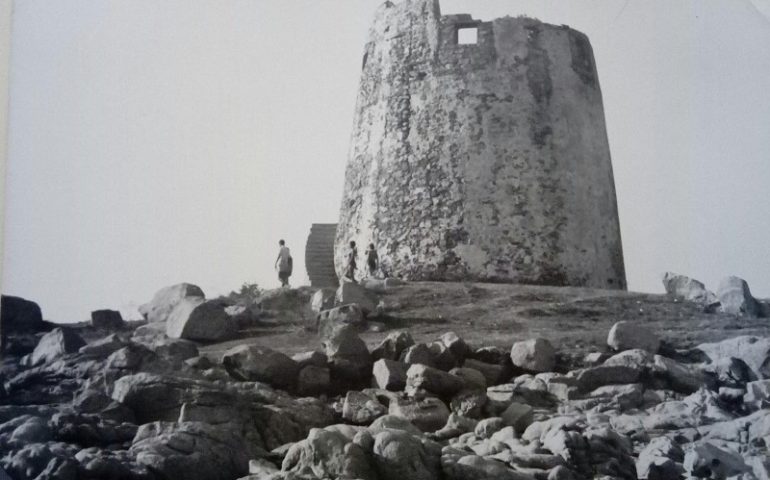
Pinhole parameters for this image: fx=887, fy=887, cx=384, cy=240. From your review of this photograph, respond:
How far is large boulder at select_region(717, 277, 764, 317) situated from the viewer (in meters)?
3.89

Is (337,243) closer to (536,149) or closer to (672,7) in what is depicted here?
(536,149)

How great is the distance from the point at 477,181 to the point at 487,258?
0.48m

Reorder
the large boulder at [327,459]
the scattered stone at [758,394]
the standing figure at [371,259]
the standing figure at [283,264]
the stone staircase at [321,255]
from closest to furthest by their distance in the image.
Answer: the large boulder at [327,459] < the scattered stone at [758,394] < the standing figure at [283,264] < the stone staircase at [321,255] < the standing figure at [371,259]

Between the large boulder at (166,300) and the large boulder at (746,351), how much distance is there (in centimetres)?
223

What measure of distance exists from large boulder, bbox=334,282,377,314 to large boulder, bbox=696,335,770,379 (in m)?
1.44

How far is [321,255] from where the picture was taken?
4648mm

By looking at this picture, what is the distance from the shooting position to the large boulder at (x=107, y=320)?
13.1 feet

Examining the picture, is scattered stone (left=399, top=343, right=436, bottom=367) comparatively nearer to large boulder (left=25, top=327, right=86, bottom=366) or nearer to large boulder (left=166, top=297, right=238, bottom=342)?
large boulder (left=166, top=297, right=238, bottom=342)

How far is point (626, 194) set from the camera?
439 centimetres

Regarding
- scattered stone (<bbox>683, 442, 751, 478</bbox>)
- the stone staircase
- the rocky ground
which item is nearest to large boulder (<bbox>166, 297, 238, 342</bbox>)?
the rocky ground

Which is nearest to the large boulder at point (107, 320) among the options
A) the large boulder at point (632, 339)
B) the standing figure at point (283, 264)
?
the standing figure at point (283, 264)

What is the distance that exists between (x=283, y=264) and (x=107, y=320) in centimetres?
83

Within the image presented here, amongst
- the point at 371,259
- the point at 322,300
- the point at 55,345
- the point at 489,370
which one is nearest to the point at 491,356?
the point at 489,370

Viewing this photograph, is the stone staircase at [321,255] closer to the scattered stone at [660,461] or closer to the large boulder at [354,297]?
the large boulder at [354,297]
